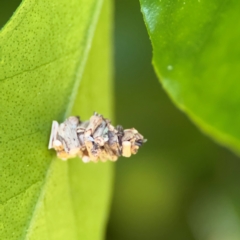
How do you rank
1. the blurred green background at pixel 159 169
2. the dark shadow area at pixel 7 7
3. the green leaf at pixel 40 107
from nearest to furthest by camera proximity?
the green leaf at pixel 40 107 < the dark shadow area at pixel 7 7 < the blurred green background at pixel 159 169

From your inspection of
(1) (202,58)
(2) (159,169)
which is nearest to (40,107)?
(1) (202,58)

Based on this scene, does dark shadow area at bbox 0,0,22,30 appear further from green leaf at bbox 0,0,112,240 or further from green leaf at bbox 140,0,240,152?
green leaf at bbox 140,0,240,152

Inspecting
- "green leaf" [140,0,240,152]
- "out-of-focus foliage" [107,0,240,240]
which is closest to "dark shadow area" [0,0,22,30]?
"out-of-focus foliage" [107,0,240,240]

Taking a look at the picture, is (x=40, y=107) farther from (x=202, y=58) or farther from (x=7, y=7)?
(x=7, y=7)

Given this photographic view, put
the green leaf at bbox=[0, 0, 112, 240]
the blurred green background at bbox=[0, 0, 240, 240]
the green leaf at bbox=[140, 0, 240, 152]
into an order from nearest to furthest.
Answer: the green leaf at bbox=[140, 0, 240, 152], the green leaf at bbox=[0, 0, 112, 240], the blurred green background at bbox=[0, 0, 240, 240]

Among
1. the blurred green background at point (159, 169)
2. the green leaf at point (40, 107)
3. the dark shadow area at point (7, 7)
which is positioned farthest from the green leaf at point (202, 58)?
the blurred green background at point (159, 169)

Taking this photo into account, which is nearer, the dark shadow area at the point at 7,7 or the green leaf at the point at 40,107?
the green leaf at the point at 40,107

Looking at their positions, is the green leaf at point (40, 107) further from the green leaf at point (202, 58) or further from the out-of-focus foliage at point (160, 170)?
the out-of-focus foliage at point (160, 170)
